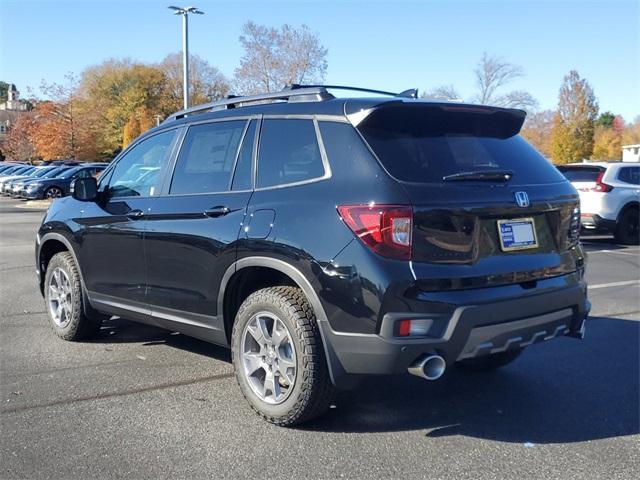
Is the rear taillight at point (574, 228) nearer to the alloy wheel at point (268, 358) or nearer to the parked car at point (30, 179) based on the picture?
the alloy wheel at point (268, 358)

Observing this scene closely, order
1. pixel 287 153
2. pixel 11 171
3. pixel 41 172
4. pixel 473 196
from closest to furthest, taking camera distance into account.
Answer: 1. pixel 473 196
2. pixel 287 153
3. pixel 41 172
4. pixel 11 171

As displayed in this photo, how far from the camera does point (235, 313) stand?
172 inches

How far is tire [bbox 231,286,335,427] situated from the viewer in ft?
12.2

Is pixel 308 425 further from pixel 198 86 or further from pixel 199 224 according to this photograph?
pixel 198 86

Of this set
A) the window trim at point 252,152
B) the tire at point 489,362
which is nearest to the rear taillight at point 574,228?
the tire at point 489,362

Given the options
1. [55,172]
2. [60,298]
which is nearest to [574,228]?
[60,298]

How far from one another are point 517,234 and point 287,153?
1459mm

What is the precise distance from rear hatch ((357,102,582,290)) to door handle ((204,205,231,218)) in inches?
41.8

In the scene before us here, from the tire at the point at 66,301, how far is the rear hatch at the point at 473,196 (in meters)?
3.20

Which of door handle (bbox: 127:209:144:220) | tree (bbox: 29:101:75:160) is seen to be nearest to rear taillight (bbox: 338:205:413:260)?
door handle (bbox: 127:209:144:220)

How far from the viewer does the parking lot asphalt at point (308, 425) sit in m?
3.47

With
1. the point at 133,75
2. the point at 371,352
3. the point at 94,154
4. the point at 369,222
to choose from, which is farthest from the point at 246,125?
the point at 133,75

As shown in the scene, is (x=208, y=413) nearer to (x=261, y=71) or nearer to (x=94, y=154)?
(x=261, y=71)

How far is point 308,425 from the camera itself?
3.98m
